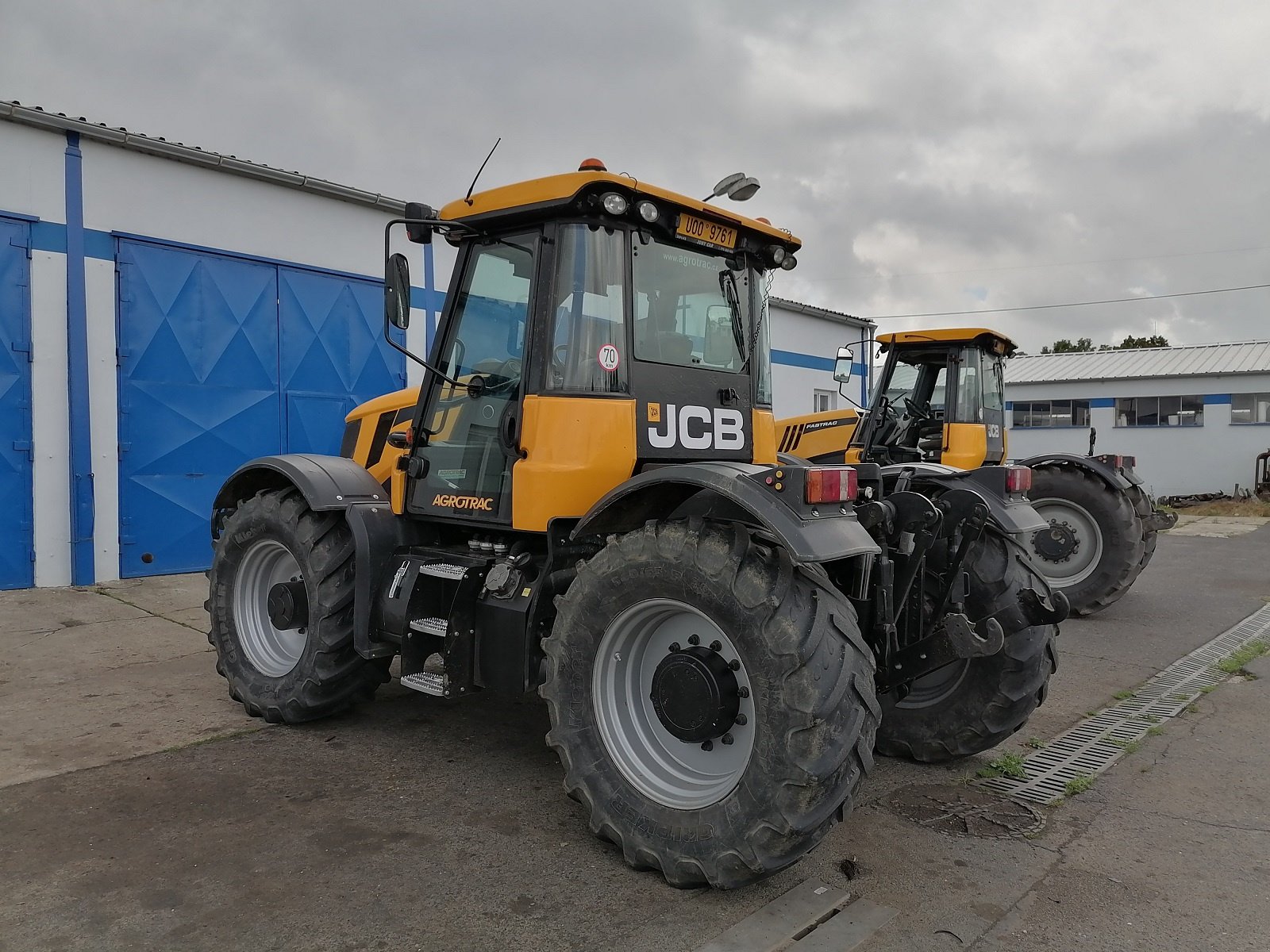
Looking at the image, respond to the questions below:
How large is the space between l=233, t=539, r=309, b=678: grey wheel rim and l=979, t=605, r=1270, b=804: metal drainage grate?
3.74 meters

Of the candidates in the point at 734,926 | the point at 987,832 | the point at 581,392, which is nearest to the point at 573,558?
the point at 581,392

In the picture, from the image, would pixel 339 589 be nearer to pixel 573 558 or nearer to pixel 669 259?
pixel 573 558

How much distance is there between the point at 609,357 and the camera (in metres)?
3.78

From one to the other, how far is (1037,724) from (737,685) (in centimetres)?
279

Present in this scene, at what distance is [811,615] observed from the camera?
297cm

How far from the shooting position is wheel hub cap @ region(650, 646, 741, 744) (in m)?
3.18

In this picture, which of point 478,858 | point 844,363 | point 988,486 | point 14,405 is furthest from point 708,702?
point 14,405

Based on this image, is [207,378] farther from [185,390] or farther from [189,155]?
[189,155]

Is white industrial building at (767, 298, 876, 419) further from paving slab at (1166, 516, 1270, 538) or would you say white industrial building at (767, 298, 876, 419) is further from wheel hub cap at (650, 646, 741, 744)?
wheel hub cap at (650, 646, 741, 744)

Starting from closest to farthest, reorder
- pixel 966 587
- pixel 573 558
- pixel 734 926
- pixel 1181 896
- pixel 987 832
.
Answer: pixel 734 926 → pixel 1181 896 → pixel 987 832 → pixel 573 558 → pixel 966 587

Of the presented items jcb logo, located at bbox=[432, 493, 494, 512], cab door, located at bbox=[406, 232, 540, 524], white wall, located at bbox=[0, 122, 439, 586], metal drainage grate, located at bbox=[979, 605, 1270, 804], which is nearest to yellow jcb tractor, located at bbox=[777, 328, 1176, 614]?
metal drainage grate, located at bbox=[979, 605, 1270, 804]

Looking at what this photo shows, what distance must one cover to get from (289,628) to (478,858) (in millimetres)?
2083

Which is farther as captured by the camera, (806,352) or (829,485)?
(806,352)

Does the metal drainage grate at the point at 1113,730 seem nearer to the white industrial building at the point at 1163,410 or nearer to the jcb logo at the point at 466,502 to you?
the jcb logo at the point at 466,502
